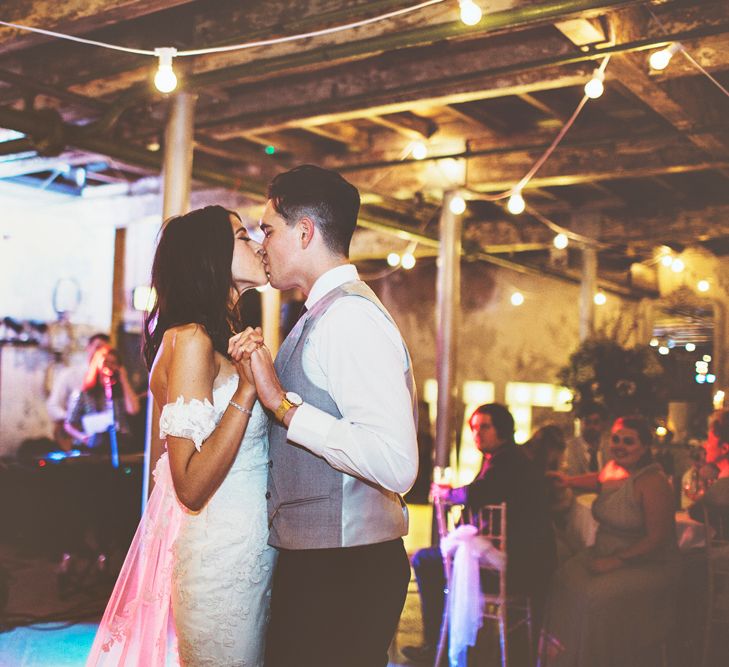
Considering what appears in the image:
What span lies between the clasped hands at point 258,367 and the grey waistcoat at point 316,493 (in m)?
0.08

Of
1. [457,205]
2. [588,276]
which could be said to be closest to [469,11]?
[457,205]

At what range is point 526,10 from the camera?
3.71 meters

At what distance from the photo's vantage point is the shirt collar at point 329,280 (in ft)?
6.31

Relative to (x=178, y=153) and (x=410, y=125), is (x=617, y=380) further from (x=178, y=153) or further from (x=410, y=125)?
(x=178, y=153)

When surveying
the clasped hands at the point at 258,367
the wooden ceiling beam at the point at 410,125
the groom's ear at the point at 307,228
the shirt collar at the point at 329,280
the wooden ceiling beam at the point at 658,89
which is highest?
the wooden ceiling beam at the point at 410,125

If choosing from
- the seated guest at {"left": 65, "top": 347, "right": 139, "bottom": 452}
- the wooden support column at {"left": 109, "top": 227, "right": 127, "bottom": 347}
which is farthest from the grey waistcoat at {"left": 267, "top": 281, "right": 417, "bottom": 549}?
the wooden support column at {"left": 109, "top": 227, "right": 127, "bottom": 347}

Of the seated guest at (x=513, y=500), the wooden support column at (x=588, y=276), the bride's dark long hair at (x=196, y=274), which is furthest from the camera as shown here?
the wooden support column at (x=588, y=276)

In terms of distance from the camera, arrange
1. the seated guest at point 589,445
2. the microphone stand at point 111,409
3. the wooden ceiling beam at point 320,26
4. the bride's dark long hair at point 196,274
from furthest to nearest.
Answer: the microphone stand at point 111,409
the seated guest at point 589,445
the wooden ceiling beam at point 320,26
the bride's dark long hair at point 196,274

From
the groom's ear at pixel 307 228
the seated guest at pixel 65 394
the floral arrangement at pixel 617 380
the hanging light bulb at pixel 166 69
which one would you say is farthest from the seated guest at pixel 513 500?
the seated guest at pixel 65 394

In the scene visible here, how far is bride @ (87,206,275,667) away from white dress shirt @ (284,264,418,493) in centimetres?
19

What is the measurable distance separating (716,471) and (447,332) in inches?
98.8

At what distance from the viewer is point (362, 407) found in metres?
1.73

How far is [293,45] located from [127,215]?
17.8ft

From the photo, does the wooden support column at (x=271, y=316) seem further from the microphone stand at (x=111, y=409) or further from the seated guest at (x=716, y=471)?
the seated guest at (x=716, y=471)
